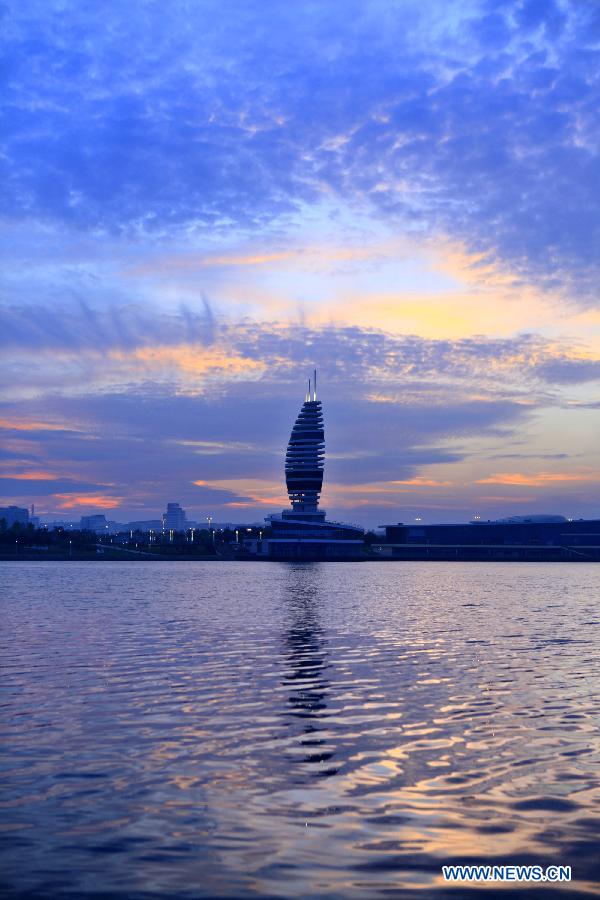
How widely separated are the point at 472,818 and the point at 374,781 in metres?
3.28

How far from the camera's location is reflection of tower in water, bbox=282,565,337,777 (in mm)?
24064

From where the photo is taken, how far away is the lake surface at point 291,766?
50.6 ft

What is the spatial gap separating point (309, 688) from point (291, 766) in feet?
40.0

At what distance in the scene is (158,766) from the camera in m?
22.3

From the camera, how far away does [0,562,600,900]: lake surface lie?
15.4 meters

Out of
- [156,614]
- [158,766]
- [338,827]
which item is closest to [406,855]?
[338,827]

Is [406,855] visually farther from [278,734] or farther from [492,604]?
[492,604]

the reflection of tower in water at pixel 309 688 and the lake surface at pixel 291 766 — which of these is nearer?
the lake surface at pixel 291 766

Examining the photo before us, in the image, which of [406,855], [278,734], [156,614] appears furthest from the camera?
[156,614]

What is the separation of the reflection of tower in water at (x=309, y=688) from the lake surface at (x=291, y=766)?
0.36ft

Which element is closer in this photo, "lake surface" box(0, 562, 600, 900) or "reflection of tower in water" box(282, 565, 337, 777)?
"lake surface" box(0, 562, 600, 900)

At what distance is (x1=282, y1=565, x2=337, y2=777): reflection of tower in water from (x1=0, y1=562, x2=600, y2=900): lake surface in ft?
0.36

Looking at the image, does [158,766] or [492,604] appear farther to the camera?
[492,604]

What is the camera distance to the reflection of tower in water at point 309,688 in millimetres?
24064
